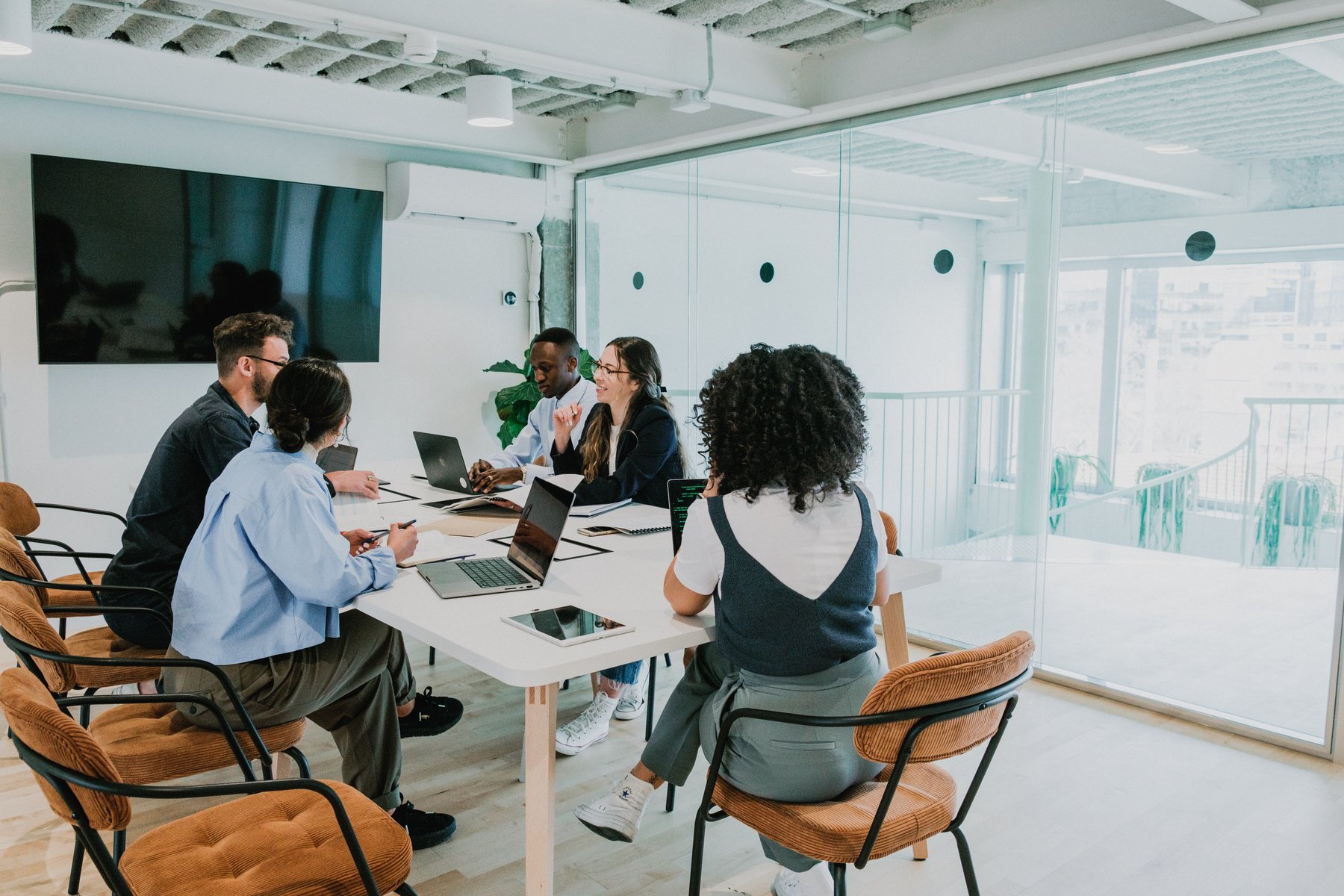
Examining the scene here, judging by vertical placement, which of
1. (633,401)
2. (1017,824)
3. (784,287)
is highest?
(784,287)

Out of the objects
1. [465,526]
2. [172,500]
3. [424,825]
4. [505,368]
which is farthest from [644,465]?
[505,368]

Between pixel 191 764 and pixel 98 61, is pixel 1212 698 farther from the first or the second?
pixel 98 61

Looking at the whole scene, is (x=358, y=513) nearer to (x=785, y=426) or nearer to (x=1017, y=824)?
(x=785, y=426)

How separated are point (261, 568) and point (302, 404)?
1.27 feet

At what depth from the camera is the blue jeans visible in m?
3.46

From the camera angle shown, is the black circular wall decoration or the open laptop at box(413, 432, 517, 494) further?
the open laptop at box(413, 432, 517, 494)

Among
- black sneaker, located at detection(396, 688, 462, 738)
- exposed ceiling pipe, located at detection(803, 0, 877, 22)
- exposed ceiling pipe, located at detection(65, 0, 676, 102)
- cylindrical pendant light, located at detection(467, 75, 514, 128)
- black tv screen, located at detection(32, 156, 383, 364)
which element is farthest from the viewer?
black tv screen, located at detection(32, 156, 383, 364)

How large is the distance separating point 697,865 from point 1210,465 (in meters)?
2.62

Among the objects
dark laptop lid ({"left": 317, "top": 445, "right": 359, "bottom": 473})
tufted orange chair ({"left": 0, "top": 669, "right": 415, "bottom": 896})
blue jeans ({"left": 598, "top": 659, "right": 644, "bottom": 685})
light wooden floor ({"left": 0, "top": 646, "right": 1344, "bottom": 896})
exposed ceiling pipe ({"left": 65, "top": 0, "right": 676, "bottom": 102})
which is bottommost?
light wooden floor ({"left": 0, "top": 646, "right": 1344, "bottom": 896})

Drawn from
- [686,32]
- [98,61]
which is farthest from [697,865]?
[98,61]

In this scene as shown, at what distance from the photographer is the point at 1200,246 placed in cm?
355

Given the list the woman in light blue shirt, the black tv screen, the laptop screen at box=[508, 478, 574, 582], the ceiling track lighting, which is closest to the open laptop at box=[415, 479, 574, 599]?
the laptop screen at box=[508, 478, 574, 582]

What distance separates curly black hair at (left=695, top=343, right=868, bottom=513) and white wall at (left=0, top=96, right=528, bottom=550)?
9.39ft

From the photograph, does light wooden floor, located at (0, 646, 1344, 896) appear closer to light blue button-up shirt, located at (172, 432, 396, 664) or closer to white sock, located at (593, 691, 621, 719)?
white sock, located at (593, 691, 621, 719)
